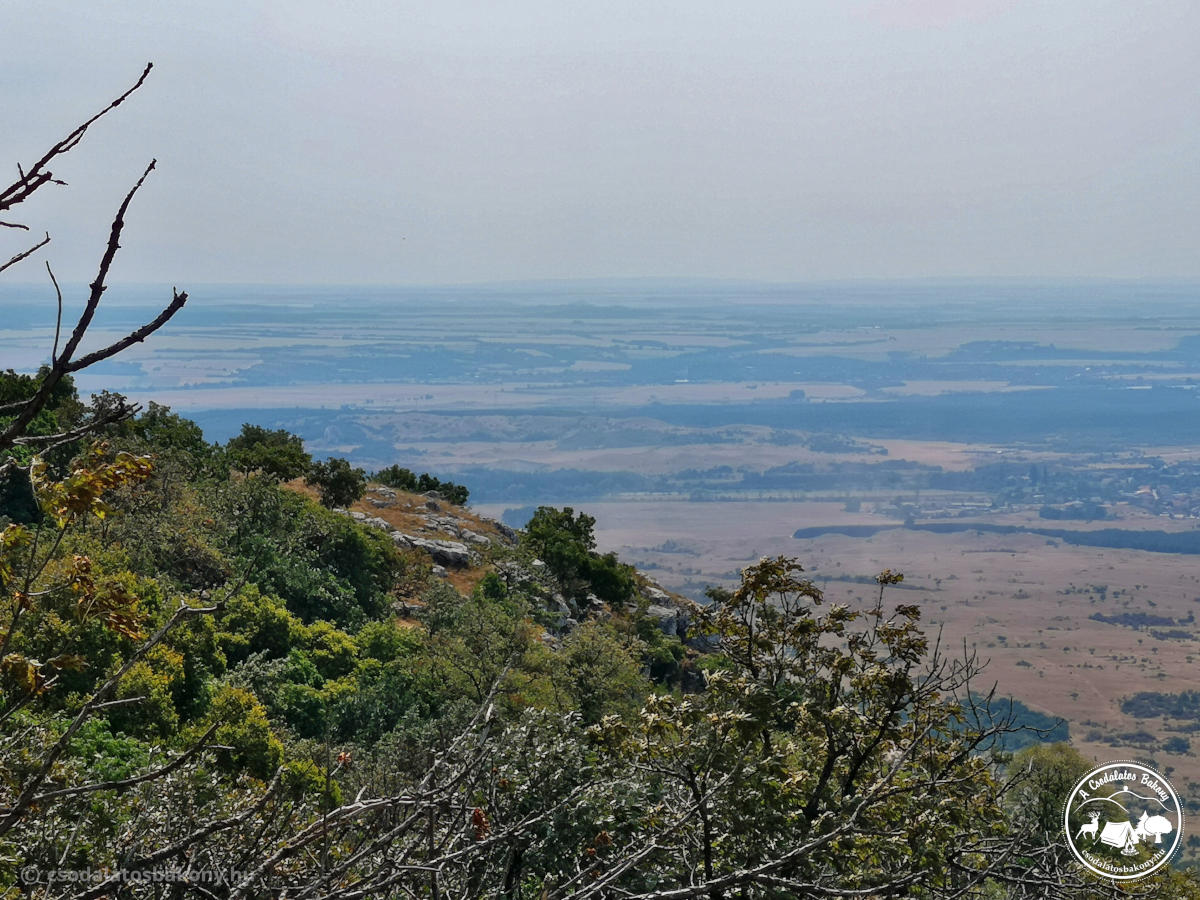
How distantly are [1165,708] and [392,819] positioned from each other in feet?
230

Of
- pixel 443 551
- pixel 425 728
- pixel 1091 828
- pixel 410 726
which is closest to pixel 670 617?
pixel 443 551

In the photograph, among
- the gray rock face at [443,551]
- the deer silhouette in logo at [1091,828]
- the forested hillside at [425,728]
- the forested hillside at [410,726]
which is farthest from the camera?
the gray rock face at [443,551]

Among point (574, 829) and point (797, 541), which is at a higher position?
point (574, 829)

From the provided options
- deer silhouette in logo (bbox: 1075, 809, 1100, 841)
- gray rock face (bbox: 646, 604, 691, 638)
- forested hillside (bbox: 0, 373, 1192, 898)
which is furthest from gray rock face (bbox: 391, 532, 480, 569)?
deer silhouette in logo (bbox: 1075, 809, 1100, 841)

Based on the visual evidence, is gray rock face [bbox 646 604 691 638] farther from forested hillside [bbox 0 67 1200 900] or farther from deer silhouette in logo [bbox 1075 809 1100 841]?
deer silhouette in logo [bbox 1075 809 1100 841]

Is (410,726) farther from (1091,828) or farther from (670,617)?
(670,617)

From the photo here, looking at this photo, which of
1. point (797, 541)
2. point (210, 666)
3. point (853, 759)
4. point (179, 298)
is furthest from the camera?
point (797, 541)

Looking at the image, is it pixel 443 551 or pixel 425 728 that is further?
pixel 443 551

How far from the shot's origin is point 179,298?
228 centimetres

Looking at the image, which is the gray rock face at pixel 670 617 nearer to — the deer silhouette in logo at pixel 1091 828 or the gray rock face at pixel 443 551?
the gray rock face at pixel 443 551

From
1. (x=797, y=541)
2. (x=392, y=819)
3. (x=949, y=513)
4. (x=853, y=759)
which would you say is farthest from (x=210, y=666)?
(x=949, y=513)

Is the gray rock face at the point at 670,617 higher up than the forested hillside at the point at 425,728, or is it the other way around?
the forested hillside at the point at 425,728

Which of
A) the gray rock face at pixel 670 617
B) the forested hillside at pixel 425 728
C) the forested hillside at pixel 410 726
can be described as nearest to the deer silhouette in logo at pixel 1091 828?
the forested hillside at pixel 425 728

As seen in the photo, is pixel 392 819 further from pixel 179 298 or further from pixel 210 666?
pixel 210 666
